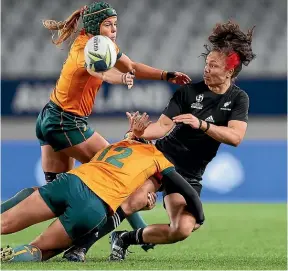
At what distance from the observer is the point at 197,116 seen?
6488 millimetres

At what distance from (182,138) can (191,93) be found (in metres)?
0.34

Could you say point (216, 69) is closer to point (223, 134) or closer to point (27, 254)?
point (223, 134)

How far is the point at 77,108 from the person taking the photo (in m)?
6.86

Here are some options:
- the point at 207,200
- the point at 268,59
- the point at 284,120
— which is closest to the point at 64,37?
the point at 207,200

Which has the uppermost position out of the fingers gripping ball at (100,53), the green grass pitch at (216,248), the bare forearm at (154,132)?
the fingers gripping ball at (100,53)

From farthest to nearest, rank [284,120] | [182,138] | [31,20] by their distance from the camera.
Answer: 1. [31,20]
2. [284,120]
3. [182,138]

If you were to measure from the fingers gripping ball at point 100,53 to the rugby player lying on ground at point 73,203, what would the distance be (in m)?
0.69

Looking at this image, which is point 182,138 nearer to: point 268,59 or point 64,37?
point 64,37

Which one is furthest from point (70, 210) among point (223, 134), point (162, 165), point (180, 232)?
point (223, 134)

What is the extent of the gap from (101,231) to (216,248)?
4.65 feet

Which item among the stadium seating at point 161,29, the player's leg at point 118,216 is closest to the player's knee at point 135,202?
the player's leg at point 118,216

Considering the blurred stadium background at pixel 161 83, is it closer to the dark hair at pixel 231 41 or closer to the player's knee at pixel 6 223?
the dark hair at pixel 231 41

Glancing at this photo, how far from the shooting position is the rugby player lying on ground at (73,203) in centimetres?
571

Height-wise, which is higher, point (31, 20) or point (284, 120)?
point (31, 20)
